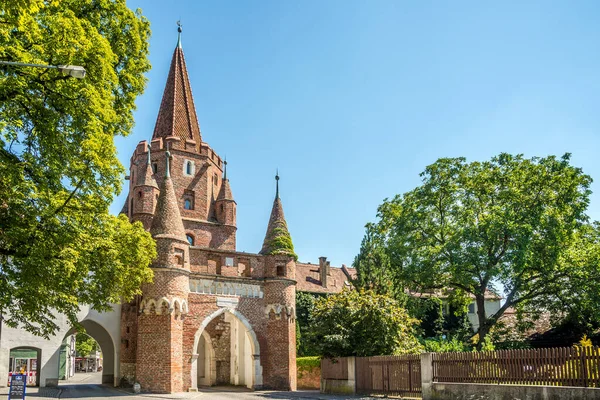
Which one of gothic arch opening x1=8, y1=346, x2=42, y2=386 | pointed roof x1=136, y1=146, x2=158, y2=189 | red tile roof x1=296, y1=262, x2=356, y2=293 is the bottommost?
gothic arch opening x1=8, y1=346, x2=42, y2=386

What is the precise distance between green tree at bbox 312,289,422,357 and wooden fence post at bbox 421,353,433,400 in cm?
468

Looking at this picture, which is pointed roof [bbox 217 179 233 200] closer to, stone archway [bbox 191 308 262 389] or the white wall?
stone archway [bbox 191 308 262 389]

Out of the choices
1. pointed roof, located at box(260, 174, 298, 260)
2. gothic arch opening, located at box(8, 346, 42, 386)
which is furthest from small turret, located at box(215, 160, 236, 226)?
gothic arch opening, located at box(8, 346, 42, 386)

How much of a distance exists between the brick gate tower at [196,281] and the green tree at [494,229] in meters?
7.06

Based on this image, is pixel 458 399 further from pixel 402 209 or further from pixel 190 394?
pixel 402 209

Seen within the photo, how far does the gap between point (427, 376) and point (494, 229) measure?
11.8 metres

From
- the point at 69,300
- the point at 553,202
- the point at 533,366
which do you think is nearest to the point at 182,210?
the point at 69,300

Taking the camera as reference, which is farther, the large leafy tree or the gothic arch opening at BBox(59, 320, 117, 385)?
the gothic arch opening at BBox(59, 320, 117, 385)

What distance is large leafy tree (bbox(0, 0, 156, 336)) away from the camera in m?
13.0

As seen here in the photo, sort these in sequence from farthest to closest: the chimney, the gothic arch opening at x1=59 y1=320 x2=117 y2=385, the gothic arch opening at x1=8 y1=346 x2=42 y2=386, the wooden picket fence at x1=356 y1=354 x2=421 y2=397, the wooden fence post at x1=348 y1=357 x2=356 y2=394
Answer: the chimney, the gothic arch opening at x1=59 y1=320 x2=117 y2=385, the gothic arch opening at x1=8 y1=346 x2=42 y2=386, the wooden fence post at x1=348 y1=357 x2=356 y2=394, the wooden picket fence at x1=356 y1=354 x2=421 y2=397

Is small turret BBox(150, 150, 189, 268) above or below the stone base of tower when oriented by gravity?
above

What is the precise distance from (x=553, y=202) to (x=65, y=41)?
25.1 meters

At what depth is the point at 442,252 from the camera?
3111cm

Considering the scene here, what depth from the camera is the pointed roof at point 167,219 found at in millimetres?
27156
